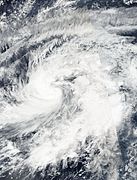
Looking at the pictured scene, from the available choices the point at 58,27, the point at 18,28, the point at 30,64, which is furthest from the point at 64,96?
the point at 18,28

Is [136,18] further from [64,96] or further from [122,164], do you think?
[122,164]

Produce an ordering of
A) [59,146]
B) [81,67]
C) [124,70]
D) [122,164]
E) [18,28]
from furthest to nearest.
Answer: [18,28] → [81,67] → [124,70] → [59,146] → [122,164]

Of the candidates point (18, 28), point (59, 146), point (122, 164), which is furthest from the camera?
point (18, 28)

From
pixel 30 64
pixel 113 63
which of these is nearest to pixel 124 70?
pixel 113 63

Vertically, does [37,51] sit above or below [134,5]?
below

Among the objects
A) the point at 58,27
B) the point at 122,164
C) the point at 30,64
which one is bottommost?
the point at 122,164

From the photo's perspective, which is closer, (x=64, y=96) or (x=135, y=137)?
(x=135, y=137)

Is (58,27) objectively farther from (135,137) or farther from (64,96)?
(135,137)

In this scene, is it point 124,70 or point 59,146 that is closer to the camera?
point 59,146

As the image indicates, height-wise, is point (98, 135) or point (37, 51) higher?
point (37, 51)
